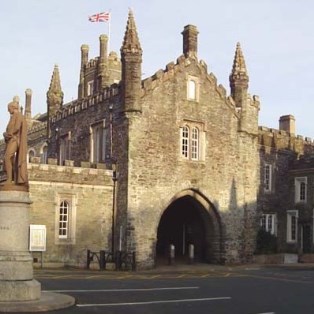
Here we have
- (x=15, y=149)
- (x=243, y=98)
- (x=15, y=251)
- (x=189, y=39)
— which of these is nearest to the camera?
(x=15, y=251)

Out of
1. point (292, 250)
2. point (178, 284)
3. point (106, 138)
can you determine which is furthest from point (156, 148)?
point (292, 250)

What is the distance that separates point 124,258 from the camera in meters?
30.6

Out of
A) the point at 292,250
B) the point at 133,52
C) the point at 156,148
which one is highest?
the point at 133,52

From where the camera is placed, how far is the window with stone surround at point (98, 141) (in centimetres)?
3391

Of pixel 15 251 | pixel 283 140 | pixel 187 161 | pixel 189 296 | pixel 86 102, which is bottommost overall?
pixel 189 296

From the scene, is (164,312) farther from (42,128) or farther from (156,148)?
(42,128)

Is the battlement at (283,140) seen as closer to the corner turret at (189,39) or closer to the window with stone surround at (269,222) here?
the window with stone surround at (269,222)

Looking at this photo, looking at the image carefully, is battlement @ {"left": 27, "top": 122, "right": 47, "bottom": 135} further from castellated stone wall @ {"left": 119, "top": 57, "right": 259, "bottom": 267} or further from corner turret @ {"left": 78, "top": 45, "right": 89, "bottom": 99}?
corner turret @ {"left": 78, "top": 45, "right": 89, "bottom": 99}

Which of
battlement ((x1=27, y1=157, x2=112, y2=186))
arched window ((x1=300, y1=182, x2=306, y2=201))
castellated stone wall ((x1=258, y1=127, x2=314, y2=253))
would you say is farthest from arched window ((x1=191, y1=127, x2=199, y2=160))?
arched window ((x1=300, y1=182, x2=306, y2=201))

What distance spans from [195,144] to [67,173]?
8061 millimetres

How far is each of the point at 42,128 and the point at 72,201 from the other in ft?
56.9

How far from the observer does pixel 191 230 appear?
3778 centimetres

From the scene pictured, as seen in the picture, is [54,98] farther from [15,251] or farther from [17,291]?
[17,291]

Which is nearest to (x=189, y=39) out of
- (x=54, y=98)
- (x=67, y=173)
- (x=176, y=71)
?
(x=176, y=71)
